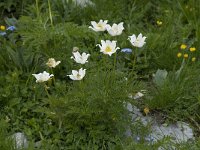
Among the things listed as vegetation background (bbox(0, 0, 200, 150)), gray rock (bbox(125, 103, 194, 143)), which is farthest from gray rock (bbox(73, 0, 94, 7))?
gray rock (bbox(125, 103, 194, 143))

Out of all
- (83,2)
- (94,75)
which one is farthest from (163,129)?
(83,2)

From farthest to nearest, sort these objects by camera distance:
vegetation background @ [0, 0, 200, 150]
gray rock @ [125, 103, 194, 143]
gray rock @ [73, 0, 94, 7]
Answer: gray rock @ [73, 0, 94, 7] → gray rock @ [125, 103, 194, 143] → vegetation background @ [0, 0, 200, 150]

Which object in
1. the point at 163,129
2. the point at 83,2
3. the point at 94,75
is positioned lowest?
the point at 163,129

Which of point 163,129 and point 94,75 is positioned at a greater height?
point 94,75

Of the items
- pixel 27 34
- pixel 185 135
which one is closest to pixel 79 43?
Result: pixel 27 34

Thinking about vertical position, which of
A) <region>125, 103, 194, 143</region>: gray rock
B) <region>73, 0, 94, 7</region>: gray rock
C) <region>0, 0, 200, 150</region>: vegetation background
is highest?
<region>73, 0, 94, 7</region>: gray rock

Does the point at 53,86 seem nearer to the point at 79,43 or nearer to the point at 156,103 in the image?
the point at 79,43

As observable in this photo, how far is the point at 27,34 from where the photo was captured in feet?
11.0

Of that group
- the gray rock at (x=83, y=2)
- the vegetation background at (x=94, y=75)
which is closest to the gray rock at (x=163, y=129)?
the vegetation background at (x=94, y=75)

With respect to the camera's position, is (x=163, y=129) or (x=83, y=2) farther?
(x=83, y=2)

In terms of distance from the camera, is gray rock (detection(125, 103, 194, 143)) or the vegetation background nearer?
the vegetation background

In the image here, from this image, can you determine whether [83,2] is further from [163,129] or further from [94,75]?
[163,129]

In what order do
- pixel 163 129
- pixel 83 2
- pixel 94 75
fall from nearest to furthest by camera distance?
pixel 94 75 → pixel 163 129 → pixel 83 2

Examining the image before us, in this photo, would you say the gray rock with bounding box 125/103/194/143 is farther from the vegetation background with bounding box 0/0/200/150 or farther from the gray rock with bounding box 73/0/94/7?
the gray rock with bounding box 73/0/94/7
